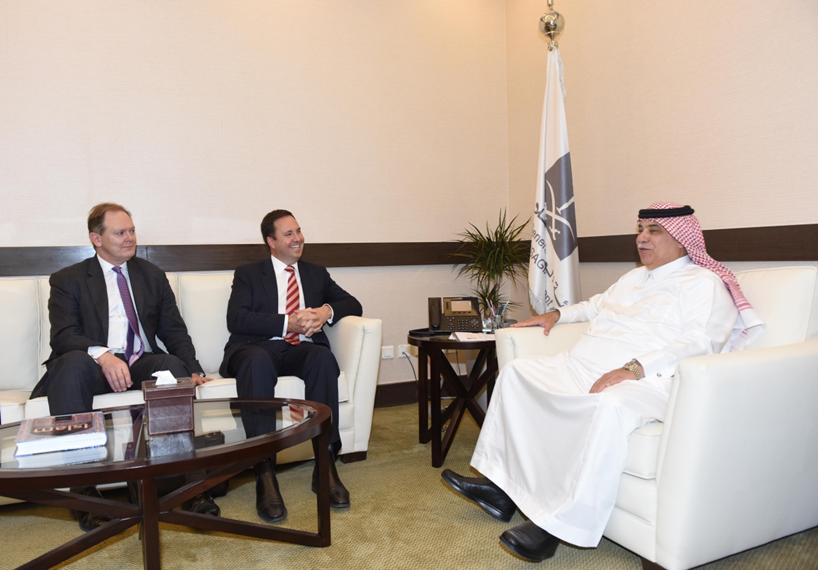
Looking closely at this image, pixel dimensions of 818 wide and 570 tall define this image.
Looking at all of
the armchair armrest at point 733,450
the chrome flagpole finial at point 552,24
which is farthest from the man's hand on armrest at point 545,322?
the chrome flagpole finial at point 552,24

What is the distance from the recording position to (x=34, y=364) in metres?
3.19

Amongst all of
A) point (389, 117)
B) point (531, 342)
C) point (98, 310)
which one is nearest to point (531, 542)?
point (531, 342)

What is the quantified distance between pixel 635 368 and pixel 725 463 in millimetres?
473

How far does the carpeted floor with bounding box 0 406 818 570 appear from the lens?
222 centimetres

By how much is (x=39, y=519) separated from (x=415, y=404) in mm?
2511

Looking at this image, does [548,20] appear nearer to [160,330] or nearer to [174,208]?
[174,208]

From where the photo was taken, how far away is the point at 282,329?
10.7 feet

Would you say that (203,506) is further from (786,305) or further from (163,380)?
(786,305)

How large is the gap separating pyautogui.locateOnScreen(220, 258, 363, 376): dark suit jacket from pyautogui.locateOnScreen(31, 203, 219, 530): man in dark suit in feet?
0.83

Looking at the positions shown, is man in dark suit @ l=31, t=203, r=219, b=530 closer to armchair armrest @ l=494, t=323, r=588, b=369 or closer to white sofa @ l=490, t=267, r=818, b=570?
armchair armrest @ l=494, t=323, r=588, b=369

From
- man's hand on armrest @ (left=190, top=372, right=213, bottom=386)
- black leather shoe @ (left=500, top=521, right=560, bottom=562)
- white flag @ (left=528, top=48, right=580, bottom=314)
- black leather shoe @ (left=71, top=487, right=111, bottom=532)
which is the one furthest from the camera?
white flag @ (left=528, top=48, right=580, bottom=314)

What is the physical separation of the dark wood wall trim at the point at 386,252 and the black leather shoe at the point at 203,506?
1.66 meters

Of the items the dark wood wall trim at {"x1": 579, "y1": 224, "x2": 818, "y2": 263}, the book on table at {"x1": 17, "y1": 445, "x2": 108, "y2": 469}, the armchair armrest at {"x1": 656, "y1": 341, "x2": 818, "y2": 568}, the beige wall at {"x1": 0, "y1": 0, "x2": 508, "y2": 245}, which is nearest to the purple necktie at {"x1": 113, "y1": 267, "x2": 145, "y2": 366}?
the beige wall at {"x1": 0, "y1": 0, "x2": 508, "y2": 245}

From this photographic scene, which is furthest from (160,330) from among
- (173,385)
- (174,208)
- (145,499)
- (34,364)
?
(145,499)
